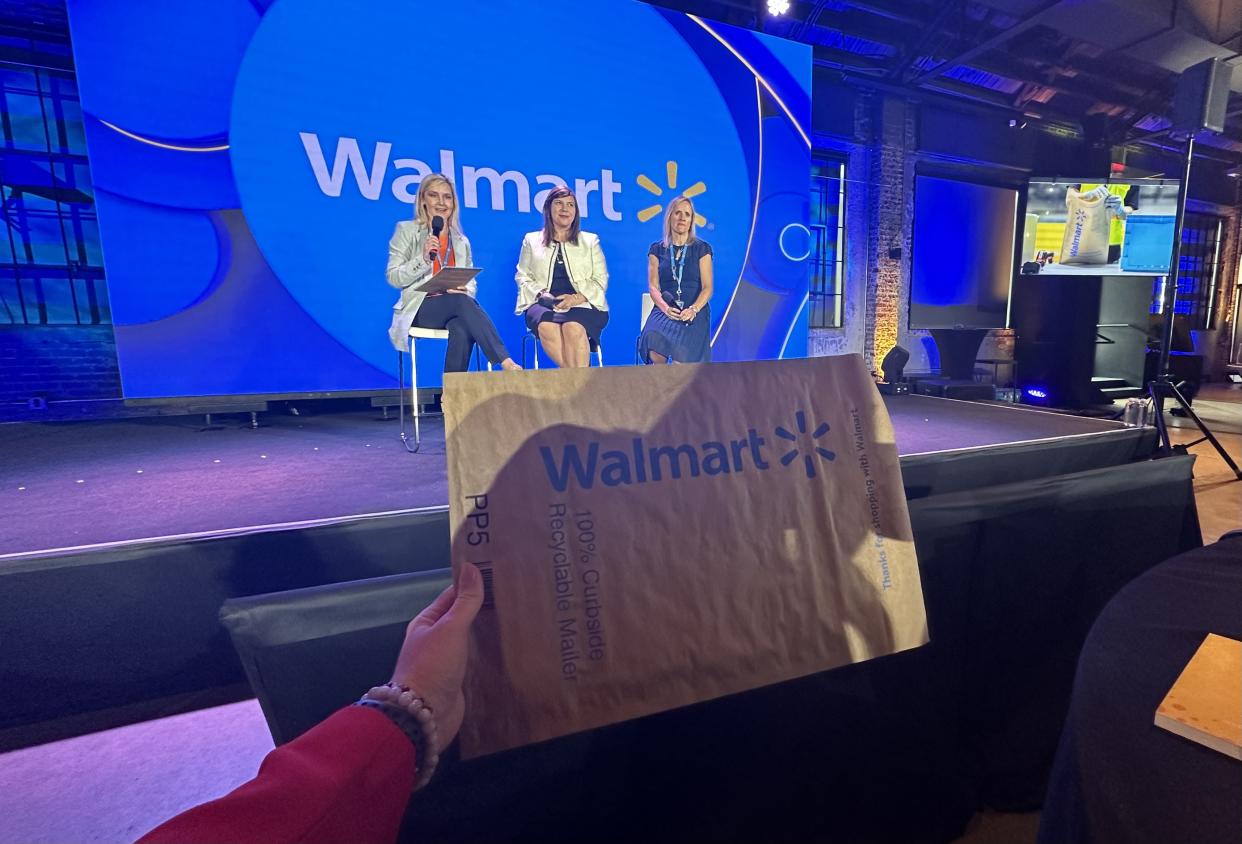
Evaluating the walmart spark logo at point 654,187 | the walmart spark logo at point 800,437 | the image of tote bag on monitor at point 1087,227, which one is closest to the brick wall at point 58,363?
the walmart spark logo at point 654,187

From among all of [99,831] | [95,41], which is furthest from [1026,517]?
[95,41]

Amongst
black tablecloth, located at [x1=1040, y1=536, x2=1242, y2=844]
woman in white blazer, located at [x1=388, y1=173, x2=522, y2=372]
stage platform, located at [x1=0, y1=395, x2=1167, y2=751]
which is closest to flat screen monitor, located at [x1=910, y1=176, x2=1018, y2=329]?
stage platform, located at [x1=0, y1=395, x2=1167, y2=751]

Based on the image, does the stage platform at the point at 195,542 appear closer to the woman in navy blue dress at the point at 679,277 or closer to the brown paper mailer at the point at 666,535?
the brown paper mailer at the point at 666,535

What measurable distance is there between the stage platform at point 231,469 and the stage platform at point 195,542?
1cm

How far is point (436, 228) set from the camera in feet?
10.1

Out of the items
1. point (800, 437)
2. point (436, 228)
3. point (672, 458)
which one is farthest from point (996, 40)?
point (672, 458)

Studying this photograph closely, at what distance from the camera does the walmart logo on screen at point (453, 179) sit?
12.3 ft

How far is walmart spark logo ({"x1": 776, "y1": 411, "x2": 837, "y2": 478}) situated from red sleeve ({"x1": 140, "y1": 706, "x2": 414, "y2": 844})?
469 millimetres

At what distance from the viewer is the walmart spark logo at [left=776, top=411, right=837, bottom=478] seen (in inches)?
24.4

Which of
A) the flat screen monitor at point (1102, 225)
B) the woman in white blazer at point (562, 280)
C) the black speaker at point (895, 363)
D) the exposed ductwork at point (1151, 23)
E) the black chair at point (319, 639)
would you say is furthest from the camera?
the flat screen monitor at point (1102, 225)

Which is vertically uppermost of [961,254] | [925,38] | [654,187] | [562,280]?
[925,38]

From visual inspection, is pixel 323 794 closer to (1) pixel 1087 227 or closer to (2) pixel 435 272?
(2) pixel 435 272

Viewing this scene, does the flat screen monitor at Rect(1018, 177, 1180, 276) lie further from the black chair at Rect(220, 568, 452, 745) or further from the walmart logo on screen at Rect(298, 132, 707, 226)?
the black chair at Rect(220, 568, 452, 745)

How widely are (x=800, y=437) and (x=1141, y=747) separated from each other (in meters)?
0.39
